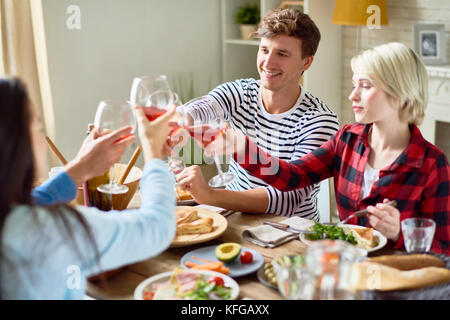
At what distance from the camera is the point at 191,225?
5.89 feet

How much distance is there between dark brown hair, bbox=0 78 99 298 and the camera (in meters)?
1.06

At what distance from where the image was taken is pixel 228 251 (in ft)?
5.42

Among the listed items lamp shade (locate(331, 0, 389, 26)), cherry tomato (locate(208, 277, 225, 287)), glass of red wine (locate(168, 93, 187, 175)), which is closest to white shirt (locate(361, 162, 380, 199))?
glass of red wine (locate(168, 93, 187, 175))

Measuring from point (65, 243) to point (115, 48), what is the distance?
2859 millimetres

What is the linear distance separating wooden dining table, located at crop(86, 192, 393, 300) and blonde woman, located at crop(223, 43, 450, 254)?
0.89 feet

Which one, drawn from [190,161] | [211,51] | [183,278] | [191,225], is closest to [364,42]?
[211,51]

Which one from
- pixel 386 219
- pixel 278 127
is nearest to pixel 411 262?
pixel 386 219

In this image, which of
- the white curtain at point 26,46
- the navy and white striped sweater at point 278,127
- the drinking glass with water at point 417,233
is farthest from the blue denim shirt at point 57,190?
the white curtain at point 26,46

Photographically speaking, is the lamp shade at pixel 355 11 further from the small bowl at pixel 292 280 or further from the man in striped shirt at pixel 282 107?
the small bowl at pixel 292 280

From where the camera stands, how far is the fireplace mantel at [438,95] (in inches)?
134

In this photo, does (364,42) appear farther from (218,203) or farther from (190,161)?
(218,203)

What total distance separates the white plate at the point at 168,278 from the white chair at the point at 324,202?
1.02 meters

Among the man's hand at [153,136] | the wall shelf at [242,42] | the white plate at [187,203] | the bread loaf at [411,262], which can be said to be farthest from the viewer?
the wall shelf at [242,42]

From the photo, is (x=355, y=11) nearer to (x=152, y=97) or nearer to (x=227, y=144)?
(x=227, y=144)
